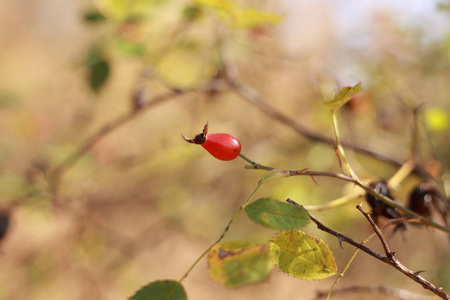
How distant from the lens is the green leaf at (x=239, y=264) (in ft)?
2.16

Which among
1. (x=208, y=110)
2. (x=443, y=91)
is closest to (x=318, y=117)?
(x=208, y=110)

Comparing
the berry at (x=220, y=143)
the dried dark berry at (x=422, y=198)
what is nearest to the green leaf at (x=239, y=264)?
the berry at (x=220, y=143)

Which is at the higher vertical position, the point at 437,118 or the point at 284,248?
the point at 284,248

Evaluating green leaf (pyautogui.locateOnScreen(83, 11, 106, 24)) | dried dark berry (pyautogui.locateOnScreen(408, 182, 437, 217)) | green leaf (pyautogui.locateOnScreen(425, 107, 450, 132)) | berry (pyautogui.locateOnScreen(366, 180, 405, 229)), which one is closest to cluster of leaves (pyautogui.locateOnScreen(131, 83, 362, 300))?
berry (pyautogui.locateOnScreen(366, 180, 405, 229))

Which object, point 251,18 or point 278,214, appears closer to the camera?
point 278,214

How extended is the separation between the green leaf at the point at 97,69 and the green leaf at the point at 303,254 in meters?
1.07

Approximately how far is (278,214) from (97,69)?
110 centimetres

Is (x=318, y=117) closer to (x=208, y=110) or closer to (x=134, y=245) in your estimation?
(x=208, y=110)

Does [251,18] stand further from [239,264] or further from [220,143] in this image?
[239,264]

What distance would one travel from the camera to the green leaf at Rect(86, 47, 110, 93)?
142 cm

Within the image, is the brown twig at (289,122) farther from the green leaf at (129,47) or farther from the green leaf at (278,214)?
the green leaf at (278,214)

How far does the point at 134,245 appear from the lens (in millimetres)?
2420

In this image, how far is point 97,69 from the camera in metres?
1.43

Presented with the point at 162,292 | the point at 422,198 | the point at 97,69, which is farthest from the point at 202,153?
the point at 162,292
